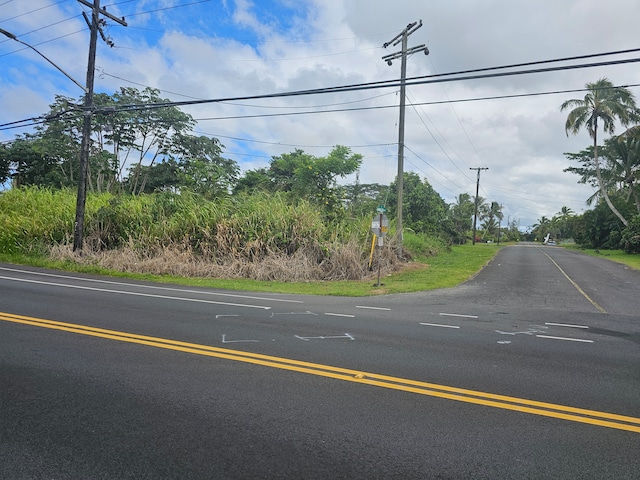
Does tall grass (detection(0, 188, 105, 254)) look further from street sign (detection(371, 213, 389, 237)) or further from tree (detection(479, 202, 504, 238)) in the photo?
tree (detection(479, 202, 504, 238))

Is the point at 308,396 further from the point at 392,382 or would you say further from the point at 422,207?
the point at 422,207

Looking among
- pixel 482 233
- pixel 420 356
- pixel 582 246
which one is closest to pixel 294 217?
pixel 420 356

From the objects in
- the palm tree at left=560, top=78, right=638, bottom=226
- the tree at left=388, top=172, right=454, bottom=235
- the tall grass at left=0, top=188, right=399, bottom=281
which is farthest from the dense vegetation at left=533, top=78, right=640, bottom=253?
the tall grass at left=0, top=188, right=399, bottom=281

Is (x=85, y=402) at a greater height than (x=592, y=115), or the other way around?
(x=592, y=115)

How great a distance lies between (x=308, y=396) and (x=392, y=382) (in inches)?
43.2

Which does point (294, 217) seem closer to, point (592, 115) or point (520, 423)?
point (520, 423)

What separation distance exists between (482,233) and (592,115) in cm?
6608

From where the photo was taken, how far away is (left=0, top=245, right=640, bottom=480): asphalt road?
3.28 meters

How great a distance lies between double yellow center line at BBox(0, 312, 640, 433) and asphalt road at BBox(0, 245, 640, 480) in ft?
0.09

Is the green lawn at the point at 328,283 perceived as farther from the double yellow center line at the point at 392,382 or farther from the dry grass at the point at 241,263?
the double yellow center line at the point at 392,382

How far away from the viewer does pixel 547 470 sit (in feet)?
10.6

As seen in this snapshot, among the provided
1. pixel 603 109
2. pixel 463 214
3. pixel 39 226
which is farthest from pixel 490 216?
pixel 39 226

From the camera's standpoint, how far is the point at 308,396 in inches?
178

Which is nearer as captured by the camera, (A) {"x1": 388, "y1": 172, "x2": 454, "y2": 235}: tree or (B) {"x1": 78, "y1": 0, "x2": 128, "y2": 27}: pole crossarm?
(B) {"x1": 78, "y1": 0, "x2": 128, "y2": 27}: pole crossarm
